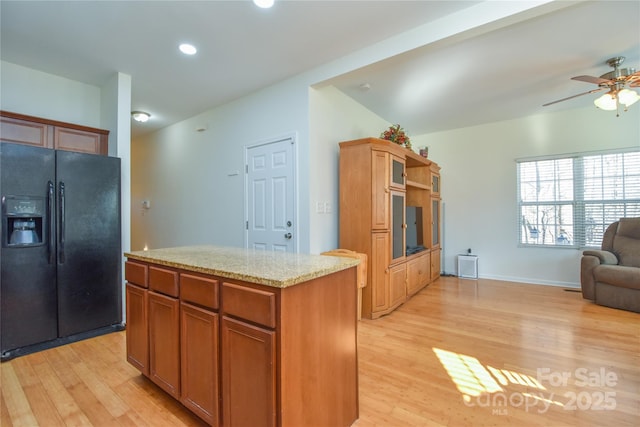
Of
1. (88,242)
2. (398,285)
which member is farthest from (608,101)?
(88,242)

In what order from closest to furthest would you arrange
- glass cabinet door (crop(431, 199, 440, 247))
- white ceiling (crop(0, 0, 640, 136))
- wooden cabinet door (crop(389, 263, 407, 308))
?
white ceiling (crop(0, 0, 640, 136)), wooden cabinet door (crop(389, 263, 407, 308)), glass cabinet door (crop(431, 199, 440, 247))

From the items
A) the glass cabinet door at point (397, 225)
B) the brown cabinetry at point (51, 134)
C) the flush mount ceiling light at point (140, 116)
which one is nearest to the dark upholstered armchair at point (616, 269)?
the glass cabinet door at point (397, 225)

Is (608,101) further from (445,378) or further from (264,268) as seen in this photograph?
(264,268)

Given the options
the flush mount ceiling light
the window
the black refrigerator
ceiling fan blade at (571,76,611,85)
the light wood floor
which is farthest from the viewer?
the flush mount ceiling light

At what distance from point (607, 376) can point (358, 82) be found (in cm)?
355

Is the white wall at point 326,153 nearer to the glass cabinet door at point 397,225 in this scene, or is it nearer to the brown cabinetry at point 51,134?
the glass cabinet door at point 397,225

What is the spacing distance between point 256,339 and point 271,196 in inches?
101

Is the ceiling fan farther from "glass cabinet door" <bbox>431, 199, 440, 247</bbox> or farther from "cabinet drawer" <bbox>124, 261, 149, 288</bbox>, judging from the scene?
"cabinet drawer" <bbox>124, 261, 149, 288</bbox>

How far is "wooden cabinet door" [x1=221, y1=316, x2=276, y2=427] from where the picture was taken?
119cm

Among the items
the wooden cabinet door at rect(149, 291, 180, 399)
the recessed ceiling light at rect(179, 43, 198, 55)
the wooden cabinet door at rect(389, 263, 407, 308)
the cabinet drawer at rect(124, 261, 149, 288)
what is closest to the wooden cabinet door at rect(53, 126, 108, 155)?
the recessed ceiling light at rect(179, 43, 198, 55)

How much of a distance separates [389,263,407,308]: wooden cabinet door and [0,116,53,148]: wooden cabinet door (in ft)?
13.5

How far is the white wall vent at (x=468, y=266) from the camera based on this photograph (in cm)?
518

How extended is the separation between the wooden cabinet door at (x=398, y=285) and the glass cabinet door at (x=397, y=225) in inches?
6.2

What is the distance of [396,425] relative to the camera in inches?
62.9
